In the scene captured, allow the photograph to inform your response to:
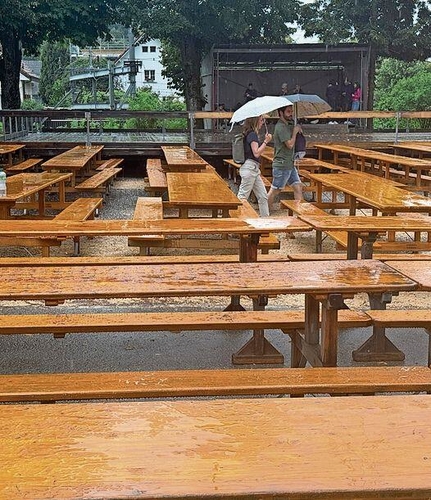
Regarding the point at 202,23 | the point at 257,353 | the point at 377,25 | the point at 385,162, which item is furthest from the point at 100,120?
the point at 257,353

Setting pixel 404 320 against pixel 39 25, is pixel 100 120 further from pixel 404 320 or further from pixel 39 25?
pixel 404 320

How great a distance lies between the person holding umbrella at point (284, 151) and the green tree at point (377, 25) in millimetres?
16580

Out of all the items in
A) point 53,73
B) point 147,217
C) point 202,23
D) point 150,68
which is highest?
point 150,68

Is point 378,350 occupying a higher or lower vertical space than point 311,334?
lower

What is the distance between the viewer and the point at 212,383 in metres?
3.05

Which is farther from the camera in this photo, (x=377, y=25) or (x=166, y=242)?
(x=377, y=25)

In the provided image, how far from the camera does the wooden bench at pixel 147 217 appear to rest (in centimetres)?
601

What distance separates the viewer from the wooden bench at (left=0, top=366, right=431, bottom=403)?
2.84 m

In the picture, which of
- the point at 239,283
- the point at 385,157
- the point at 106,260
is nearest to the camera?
the point at 239,283

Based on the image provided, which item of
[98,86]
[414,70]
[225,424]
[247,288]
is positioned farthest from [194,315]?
[98,86]

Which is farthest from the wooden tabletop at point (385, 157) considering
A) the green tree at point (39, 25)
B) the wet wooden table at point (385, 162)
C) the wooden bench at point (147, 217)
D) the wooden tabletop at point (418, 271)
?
the green tree at point (39, 25)

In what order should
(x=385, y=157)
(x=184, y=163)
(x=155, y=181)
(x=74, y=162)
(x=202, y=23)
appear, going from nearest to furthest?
(x=155, y=181)
(x=184, y=163)
(x=74, y=162)
(x=385, y=157)
(x=202, y=23)

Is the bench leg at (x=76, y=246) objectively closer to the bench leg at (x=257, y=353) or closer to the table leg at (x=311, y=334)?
the bench leg at (x=257, y=353)

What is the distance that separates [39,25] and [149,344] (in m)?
17.4
